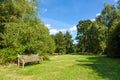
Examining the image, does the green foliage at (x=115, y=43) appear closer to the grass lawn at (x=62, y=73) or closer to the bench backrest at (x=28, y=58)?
the grass lawn at (x=62, y=73)

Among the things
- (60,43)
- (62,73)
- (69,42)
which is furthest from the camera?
(69,42)

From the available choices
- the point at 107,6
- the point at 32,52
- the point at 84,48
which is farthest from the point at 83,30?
the point at 32,52

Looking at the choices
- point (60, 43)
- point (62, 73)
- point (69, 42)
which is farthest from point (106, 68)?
point (69, 42)

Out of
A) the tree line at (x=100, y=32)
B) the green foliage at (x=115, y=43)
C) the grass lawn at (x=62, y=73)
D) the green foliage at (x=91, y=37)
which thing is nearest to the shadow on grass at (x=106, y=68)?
the grass lawn at (x=62, y=73)

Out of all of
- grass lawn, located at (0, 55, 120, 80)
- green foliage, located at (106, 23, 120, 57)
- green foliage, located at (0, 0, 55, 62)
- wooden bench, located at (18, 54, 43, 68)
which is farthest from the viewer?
green foliage, located at (106, 23, 120, 57)

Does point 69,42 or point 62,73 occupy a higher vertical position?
point 69,42

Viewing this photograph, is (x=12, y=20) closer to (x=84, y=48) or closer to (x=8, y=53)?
(x=8, y=53)

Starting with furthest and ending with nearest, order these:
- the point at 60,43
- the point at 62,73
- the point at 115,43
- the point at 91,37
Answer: the point at 60,43 → the point at 91,37 → the point at 115,43 → the point at 62,73

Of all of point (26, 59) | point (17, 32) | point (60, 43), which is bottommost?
point (26, 59)

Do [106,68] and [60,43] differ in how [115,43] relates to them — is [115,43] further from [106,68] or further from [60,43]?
[60,43]

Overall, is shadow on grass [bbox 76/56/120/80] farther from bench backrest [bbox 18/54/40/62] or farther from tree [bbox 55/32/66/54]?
tree [bbox 55/32/66/54]

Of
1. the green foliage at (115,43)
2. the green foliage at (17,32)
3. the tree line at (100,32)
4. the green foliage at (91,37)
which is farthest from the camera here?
the green foliage at (91,37)

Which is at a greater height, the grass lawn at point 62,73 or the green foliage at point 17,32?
the green foliage at point 17,32

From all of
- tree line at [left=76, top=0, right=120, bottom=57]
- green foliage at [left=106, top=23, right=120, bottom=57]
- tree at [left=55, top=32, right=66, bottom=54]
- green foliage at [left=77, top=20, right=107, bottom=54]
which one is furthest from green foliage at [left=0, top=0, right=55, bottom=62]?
tree at [left=55, top=32, right=66, bottom=54]
